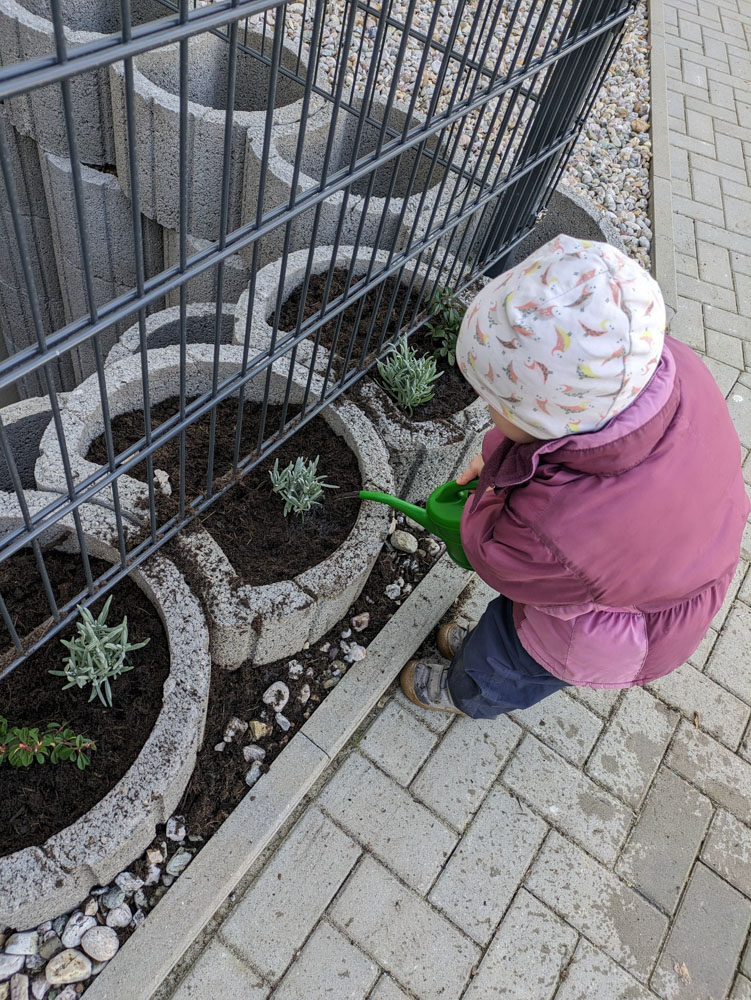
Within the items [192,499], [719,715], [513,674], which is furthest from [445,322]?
[719,715]

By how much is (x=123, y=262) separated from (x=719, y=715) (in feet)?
11.8

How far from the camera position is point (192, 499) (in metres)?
2.38

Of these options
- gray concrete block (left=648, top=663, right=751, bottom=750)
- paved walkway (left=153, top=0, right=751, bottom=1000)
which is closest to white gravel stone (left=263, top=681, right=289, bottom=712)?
paved walkway (left=153, top=0, right=751, bottom=1000)

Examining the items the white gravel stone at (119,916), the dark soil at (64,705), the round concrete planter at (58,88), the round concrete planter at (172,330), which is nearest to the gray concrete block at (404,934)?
the white gravel stone at (119,916)

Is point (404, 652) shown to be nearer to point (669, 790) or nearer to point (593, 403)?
point (669, 790)

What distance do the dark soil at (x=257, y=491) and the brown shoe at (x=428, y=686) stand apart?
0.52 metres

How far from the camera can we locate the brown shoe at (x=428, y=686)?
8.15ft

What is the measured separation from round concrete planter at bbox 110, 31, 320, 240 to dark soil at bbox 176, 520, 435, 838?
6.45ft

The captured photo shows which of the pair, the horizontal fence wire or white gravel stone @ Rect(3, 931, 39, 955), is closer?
the horizontal fence wire

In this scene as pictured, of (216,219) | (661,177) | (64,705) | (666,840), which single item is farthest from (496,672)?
(661,177)

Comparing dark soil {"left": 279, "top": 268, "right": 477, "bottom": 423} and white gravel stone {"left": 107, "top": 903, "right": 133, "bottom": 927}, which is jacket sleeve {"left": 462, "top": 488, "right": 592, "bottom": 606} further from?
white gravel stone {"left": 107, "top": 903, "right": 133, "bottom": 927}

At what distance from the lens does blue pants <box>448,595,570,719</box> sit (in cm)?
216

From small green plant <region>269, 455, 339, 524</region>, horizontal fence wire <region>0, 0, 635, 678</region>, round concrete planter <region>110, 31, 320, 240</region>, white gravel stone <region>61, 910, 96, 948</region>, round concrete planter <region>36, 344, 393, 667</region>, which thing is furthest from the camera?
round concrete planter <region>110, 31, 320, 240</region>

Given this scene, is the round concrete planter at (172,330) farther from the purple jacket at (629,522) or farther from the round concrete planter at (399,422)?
the purple jacket at (629,522)
